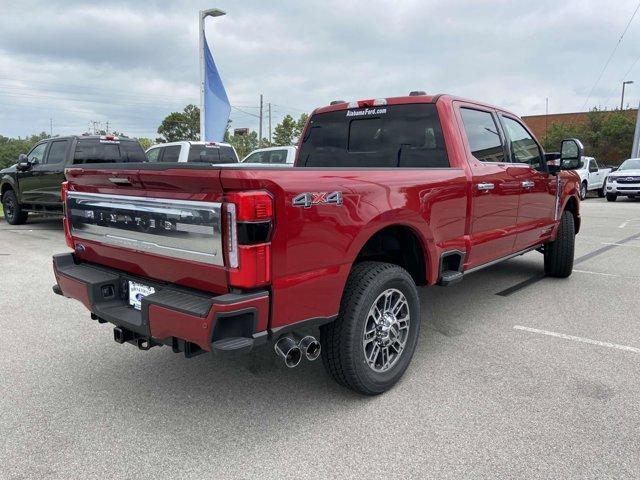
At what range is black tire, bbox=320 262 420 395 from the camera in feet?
9.47

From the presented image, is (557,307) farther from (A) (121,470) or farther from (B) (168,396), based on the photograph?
(A) (121,470)

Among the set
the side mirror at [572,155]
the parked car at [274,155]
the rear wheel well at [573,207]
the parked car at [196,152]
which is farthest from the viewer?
the parked car at [274,155]

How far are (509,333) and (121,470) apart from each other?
3251 mm

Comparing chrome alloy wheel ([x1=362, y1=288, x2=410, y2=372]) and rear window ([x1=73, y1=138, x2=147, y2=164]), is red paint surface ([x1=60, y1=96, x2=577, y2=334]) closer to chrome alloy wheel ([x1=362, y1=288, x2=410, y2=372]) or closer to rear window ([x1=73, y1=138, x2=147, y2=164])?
chrome alloy wheel ([x1=362, y1=288, x2=410, y2=372])

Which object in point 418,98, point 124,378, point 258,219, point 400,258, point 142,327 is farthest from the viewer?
point 418,98

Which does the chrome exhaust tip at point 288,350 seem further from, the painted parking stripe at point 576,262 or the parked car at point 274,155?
the parked car at point 274,155

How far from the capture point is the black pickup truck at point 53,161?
Answer: 996 cm

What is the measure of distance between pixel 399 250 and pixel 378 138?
1.18 metres

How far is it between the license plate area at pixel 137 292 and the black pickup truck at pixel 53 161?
7.86 m

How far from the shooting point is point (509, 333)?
4.32 metres

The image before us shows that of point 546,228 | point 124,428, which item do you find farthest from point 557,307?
point 124,428

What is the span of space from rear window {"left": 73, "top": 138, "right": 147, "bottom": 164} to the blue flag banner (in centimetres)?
528

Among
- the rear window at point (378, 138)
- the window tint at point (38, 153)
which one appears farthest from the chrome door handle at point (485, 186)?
the window tint at point (38, 153)

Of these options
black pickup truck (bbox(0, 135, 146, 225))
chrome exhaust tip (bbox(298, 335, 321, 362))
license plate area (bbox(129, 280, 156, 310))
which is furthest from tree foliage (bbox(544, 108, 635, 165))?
license plate area (bbox(129, 280, 156, 310))
